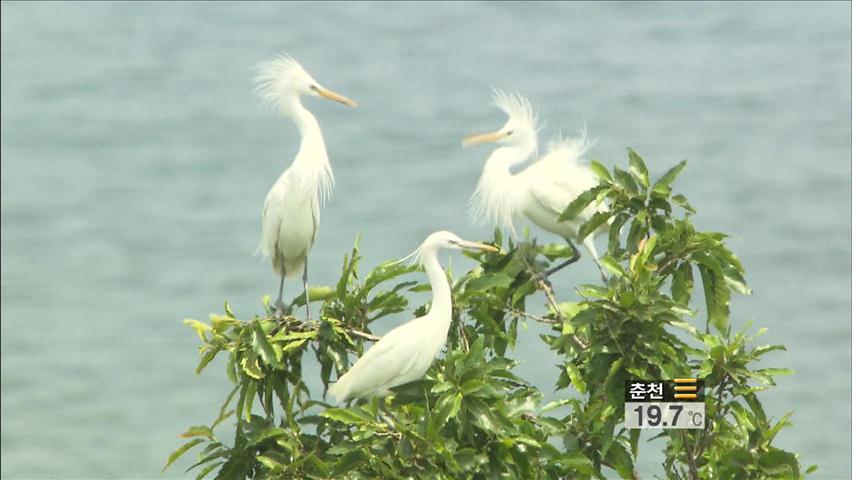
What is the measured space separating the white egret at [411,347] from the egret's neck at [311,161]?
132 cm

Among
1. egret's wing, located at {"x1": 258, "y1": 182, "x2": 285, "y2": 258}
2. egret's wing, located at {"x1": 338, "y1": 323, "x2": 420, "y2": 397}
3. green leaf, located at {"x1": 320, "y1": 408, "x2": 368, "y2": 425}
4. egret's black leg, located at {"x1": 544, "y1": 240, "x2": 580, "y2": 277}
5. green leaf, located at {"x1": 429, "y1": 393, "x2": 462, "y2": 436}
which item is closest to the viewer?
green leaf, located at {"x1": 429, "y1": 393, "x2": 462, "y2": 436}

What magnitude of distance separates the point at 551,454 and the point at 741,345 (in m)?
0.66

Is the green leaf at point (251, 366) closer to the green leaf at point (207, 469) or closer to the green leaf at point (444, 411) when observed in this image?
the green leaf at point (207, 469)

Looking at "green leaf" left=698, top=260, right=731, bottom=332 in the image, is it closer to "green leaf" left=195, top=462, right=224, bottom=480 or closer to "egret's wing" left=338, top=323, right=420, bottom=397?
"egret's wing" left=338, top=323, right=420, bottom=397

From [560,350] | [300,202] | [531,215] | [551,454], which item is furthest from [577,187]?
[551,454]

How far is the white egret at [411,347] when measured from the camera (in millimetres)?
4422

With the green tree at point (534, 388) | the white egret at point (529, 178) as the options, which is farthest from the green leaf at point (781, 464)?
the white egret at point (529, 178)

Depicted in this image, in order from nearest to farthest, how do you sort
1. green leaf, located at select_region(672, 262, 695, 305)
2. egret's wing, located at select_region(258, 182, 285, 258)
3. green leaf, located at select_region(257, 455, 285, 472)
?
green leaf, located at select_region(257, 455, 285, 472)
green leaf, located at select_region(672, 262, 695, 305)
egret's wing, located at select_region(258, 182, 285, 258)

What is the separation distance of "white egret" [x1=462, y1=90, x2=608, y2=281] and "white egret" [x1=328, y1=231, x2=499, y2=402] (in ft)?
5.72

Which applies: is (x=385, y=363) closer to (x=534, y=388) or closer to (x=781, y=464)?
(x=534, y=388)

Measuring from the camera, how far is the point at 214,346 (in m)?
4.61

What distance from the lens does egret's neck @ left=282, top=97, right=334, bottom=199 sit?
228 inches

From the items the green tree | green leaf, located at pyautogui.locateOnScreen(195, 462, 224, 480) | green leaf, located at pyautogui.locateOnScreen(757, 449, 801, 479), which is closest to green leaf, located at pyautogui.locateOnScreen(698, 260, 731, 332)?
the green tree

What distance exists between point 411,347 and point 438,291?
210 mm
